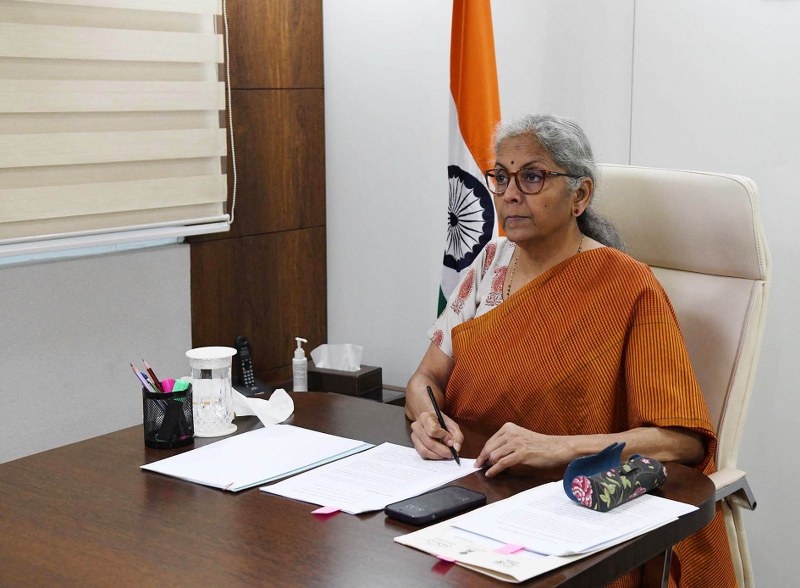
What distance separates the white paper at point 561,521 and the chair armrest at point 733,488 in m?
0.53

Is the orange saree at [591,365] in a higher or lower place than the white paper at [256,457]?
higher

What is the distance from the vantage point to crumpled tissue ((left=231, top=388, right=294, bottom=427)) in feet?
6.43

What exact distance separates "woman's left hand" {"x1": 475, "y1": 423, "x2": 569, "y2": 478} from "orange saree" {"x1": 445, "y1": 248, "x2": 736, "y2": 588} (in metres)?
0.25

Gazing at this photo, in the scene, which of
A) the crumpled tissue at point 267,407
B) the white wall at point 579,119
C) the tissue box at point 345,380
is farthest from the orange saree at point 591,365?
the tissue box at point 345,380

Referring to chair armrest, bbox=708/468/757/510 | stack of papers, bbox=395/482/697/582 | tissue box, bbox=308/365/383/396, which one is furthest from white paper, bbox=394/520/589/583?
tissue box, bbox=308/365/383/396

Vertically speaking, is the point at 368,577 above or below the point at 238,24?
below

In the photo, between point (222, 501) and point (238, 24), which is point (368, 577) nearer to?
point (222, 501)

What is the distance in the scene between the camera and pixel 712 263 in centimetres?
213

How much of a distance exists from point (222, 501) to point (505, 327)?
760mm

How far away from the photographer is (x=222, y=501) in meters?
1.53

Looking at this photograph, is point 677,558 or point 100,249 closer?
point 677,558

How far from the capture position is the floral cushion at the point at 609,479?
1448mm

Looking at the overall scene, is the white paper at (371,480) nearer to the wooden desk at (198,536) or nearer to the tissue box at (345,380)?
the wooden desk at (198,536)

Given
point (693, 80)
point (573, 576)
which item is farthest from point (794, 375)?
point (573, 576)
